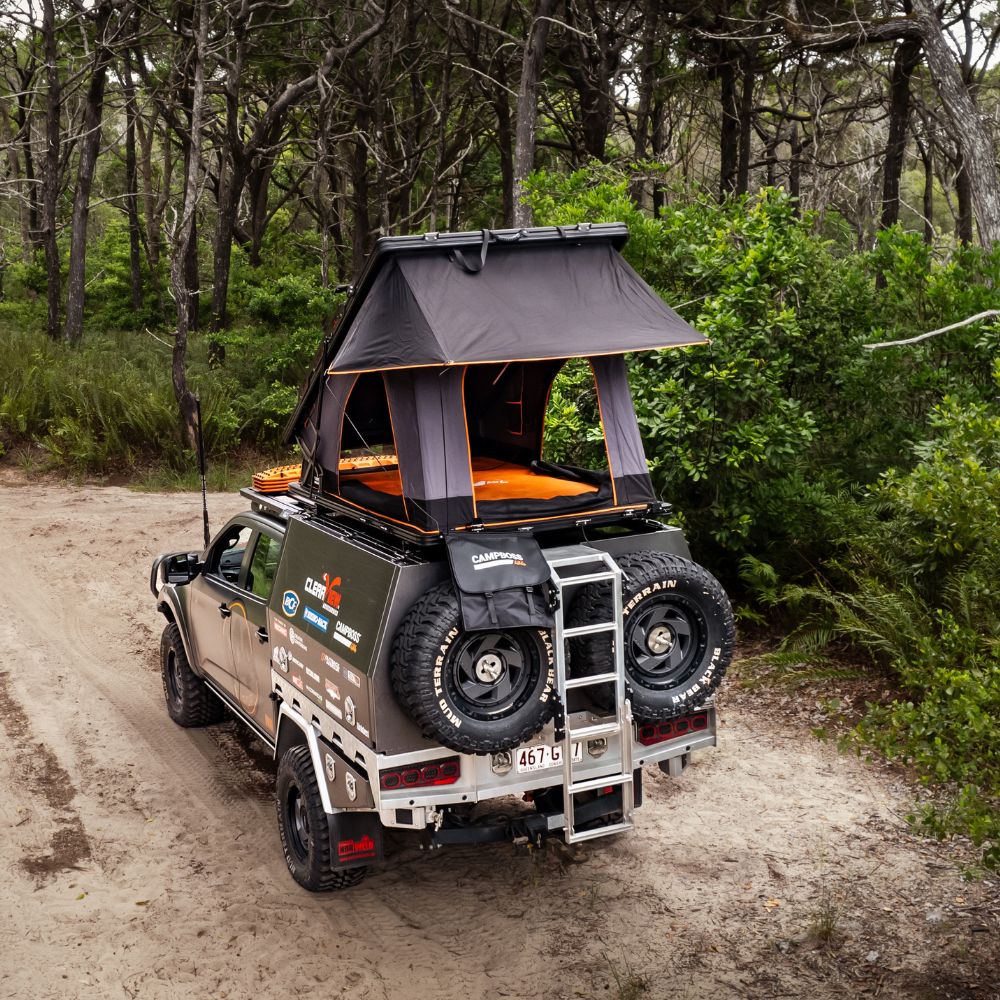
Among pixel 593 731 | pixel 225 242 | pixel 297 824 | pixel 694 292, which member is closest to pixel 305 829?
pixel 297 824

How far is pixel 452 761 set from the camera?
5.26 meters

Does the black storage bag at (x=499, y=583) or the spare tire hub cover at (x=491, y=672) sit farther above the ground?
the black storage bag at (x=499, y=583)

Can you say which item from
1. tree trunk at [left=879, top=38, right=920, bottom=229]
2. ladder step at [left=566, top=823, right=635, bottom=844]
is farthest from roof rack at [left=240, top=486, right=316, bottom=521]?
tree trunk at [left=879, top=38, right=920, bottom=229]

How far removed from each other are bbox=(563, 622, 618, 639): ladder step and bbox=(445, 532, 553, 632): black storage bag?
0.39ft

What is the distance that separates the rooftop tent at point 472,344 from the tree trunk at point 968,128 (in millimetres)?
8285

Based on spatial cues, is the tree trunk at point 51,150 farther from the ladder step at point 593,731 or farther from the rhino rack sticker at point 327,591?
the ladder step at point 593,731

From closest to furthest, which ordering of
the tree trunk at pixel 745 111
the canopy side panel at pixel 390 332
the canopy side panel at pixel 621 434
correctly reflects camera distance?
1. the canopy side panel at pixel 390 332
2. the canopy side panel at pixel 621 434
3. the tree trunk at pixel 745 111

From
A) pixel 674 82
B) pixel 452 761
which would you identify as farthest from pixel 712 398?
pixel 674 82

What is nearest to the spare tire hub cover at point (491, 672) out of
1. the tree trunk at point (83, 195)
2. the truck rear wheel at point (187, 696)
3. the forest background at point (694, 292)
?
the forest background at point (694, 292)

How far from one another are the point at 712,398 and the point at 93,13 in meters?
17.8

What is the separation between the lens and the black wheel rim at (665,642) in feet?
18.0

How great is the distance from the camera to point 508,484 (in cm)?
671

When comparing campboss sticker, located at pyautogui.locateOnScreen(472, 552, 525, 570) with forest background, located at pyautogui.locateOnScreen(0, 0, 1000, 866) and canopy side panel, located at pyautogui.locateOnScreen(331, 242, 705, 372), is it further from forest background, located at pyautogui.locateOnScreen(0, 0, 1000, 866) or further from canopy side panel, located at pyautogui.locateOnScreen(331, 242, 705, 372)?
forest background, located at pyautogui.locateOnScreen(0, 0, 1000, 866)

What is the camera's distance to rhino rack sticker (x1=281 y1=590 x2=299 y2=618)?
20.0ft
